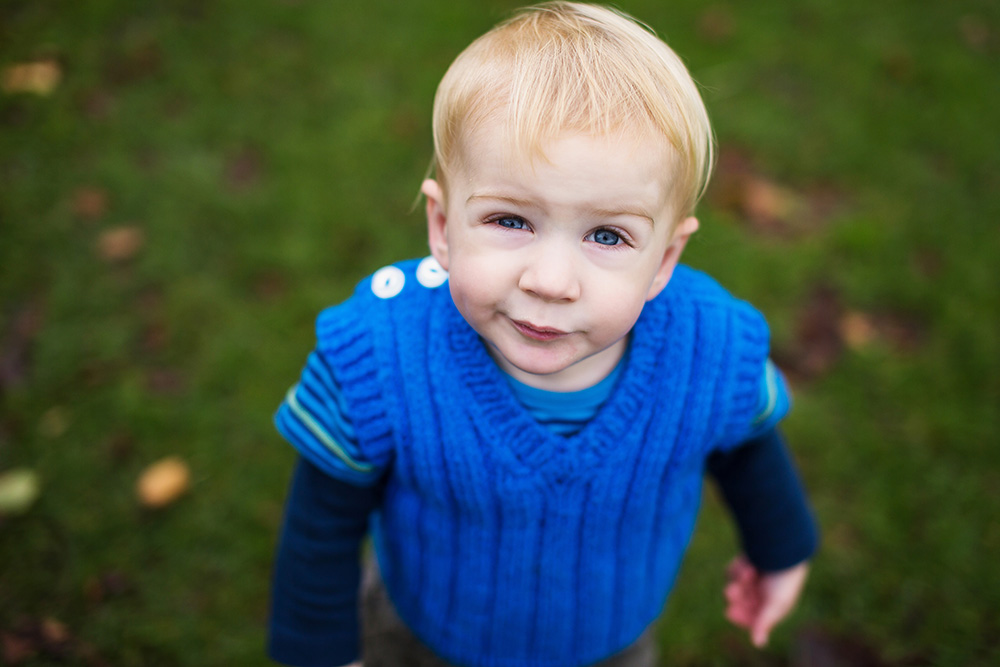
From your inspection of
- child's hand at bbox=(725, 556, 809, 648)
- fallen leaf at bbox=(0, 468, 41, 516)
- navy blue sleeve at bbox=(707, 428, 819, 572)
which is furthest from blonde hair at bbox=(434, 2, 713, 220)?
fallen leaf at bbox=(0, 468, 41, 516)

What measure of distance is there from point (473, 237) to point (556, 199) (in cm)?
13

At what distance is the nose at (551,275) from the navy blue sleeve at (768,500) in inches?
22.4

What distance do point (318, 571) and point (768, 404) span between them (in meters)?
0.81

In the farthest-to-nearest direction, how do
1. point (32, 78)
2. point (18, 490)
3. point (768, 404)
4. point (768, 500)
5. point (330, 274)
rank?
point (32, 78)
point (330, 274)
point (18, 490)
point (768, 500)
point (768, 404)

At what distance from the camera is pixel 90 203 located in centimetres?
290

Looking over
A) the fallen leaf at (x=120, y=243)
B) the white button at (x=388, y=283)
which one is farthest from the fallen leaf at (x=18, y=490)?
the white button at (x=388, y=283)

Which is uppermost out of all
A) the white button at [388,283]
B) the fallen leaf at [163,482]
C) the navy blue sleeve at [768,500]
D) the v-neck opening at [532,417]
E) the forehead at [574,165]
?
the forehead at [574,165]

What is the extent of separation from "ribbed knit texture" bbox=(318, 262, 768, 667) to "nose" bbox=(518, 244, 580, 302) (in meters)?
Answer: 0.20

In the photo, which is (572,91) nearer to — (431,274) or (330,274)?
(431,274)

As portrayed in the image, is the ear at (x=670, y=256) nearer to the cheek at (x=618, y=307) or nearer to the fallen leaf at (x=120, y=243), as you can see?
the cheek at (x=618, y=307)

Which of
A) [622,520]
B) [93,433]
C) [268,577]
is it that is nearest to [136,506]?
[93,433]

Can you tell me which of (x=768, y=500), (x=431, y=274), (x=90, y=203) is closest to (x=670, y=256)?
(x=431, y=274)

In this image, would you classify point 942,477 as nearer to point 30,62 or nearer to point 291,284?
point 291,284

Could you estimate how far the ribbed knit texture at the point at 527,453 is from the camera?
1078mm
